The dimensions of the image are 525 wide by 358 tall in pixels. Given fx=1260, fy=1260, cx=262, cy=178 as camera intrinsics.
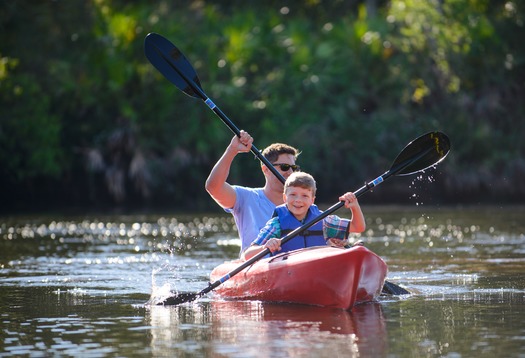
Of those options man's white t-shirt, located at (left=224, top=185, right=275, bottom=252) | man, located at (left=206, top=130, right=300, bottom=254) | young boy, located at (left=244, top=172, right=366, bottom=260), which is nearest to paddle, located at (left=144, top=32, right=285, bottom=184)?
man, located at (left=206, top=130, right=300, bottom=254)

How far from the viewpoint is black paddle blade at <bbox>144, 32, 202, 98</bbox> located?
1249 centimetres

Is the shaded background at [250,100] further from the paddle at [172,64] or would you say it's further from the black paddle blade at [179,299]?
the black paddle blade at [179,299]

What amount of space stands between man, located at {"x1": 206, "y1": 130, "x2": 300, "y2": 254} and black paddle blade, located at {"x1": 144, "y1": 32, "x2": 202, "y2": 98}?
62.6 inches

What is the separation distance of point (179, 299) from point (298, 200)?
1273 mm

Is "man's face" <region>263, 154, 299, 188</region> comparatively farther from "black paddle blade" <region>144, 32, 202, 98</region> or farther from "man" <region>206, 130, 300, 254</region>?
"black paddle blade" <region>144, 32, 202, 98</region>

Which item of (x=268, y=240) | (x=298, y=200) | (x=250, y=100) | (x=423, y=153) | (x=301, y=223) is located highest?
(x=250, y=100)

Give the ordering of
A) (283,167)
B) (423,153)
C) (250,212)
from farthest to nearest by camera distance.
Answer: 1. (423,153)
2. (283,167)
3. (250,212)

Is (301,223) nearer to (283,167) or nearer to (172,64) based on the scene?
(283,167)

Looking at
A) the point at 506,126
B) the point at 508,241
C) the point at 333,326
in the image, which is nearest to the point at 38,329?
the point at 333,326

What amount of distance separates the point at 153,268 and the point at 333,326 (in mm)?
5263

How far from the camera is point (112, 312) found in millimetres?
9469

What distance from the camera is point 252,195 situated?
10.9m

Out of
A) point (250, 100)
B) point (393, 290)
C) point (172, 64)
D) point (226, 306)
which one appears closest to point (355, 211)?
point (393, 290)

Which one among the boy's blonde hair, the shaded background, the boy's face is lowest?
the boy's face
